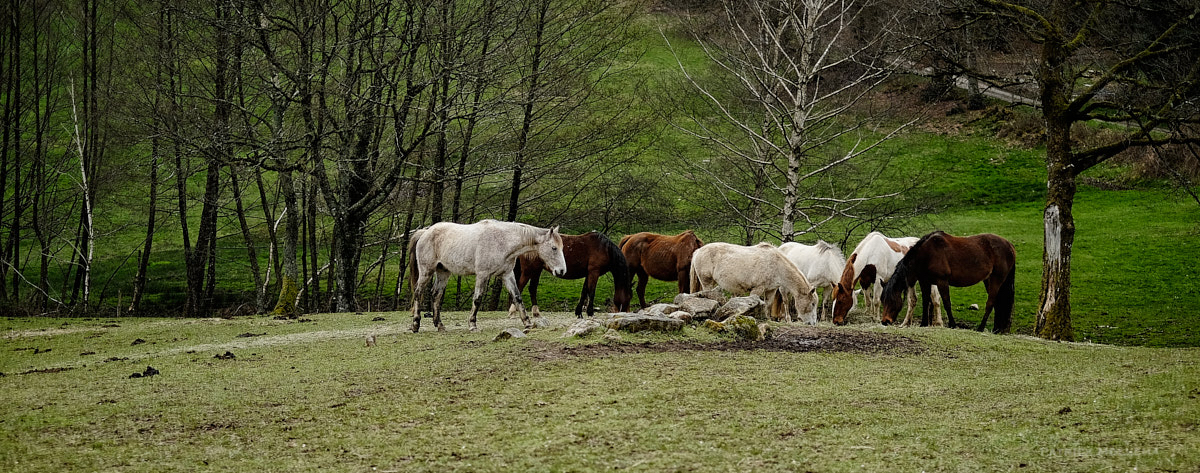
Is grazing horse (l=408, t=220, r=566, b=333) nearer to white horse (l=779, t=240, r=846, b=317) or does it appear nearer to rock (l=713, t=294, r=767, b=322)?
rock (l=713, t=294, r=767, b=322)

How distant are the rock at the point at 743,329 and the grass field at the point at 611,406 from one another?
1.25 ft

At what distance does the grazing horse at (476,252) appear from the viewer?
46.9 feet

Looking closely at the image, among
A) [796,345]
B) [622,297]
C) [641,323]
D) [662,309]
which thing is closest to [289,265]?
[622,297]

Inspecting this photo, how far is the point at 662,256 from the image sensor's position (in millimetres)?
19547

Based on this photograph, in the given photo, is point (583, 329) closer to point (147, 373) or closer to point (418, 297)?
point (418, 297)

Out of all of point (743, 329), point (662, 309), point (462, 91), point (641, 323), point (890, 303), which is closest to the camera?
point (641, 323)

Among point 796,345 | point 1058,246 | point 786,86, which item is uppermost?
point 786,86

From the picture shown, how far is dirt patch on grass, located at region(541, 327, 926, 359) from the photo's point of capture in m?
11.0

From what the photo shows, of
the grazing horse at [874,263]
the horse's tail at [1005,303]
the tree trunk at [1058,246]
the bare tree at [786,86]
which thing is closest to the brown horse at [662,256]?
the grazing horse at [874,263]

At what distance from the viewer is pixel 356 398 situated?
8594 mm

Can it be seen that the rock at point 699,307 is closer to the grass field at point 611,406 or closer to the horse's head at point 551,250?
the grass field at point 611,406

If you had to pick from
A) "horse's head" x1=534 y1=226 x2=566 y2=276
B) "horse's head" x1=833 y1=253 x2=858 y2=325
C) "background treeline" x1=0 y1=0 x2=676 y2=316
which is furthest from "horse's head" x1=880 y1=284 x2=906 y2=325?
"background treeline" x1=0 y1=0 x2=676 y2=316

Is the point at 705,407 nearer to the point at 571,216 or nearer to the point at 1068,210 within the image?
the point at 1068,210

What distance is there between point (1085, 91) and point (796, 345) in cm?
909
